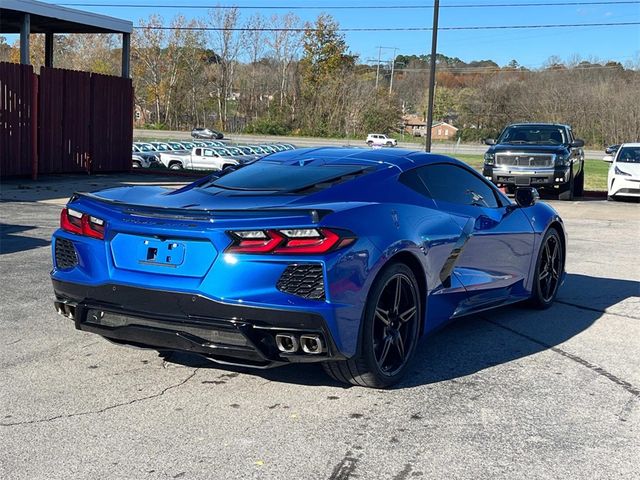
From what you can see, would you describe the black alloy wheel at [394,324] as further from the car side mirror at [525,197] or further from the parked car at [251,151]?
the parked car at [251,151]

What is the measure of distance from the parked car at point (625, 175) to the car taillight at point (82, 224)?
679 inches

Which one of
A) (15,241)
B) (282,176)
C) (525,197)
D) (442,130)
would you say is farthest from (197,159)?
(442,130)

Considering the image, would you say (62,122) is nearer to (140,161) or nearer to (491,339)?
(491,339)

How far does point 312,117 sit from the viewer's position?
84688 mm

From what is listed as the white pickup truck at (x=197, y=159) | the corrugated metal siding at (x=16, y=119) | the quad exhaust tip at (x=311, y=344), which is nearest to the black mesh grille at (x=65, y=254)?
the quad exhaust tip at (x=311, y=344)

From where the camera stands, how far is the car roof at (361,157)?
211 inches

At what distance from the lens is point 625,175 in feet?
63.3

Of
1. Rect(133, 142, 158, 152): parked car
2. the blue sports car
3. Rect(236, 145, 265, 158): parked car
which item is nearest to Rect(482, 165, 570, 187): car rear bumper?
the blue sports car

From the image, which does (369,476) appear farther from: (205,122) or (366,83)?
(205,122)

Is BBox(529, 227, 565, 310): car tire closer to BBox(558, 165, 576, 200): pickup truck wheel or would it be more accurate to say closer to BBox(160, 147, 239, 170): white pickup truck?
BBox(558, 165, 576, 200): pickup truck wheel

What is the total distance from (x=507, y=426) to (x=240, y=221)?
Answer: 5.78 feet

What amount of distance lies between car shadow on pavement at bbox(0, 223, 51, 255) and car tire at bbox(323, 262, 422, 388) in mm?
5612

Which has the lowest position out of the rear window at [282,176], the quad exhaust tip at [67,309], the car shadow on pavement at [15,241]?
the car shadow on pavement at [15,241]

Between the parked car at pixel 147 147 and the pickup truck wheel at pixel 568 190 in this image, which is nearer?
the pickup truck wheel at pixel 568 190
